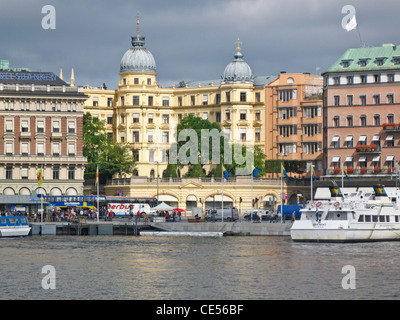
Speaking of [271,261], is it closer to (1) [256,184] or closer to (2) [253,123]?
(1) [256,184]

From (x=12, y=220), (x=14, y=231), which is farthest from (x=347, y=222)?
(x=12, y=220)

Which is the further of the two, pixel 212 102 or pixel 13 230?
pixel 212 102

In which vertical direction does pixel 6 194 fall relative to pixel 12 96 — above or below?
below

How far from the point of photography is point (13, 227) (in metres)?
115

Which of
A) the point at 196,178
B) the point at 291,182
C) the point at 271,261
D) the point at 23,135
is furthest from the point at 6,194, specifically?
the point at 271,261

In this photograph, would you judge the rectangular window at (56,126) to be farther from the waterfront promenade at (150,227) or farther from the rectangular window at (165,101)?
the waterfront promenade at (150,227)

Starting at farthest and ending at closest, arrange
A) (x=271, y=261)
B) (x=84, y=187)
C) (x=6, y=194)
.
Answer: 1. (x=84, y=187)
2. (x=6, y=194)
3. (x=271, y=261)

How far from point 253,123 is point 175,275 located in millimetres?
98671

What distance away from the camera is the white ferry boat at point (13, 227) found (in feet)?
375

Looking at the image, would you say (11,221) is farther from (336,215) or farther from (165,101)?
(165,101)

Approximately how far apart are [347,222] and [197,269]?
27.2m

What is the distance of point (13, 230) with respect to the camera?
114375 millimetres
